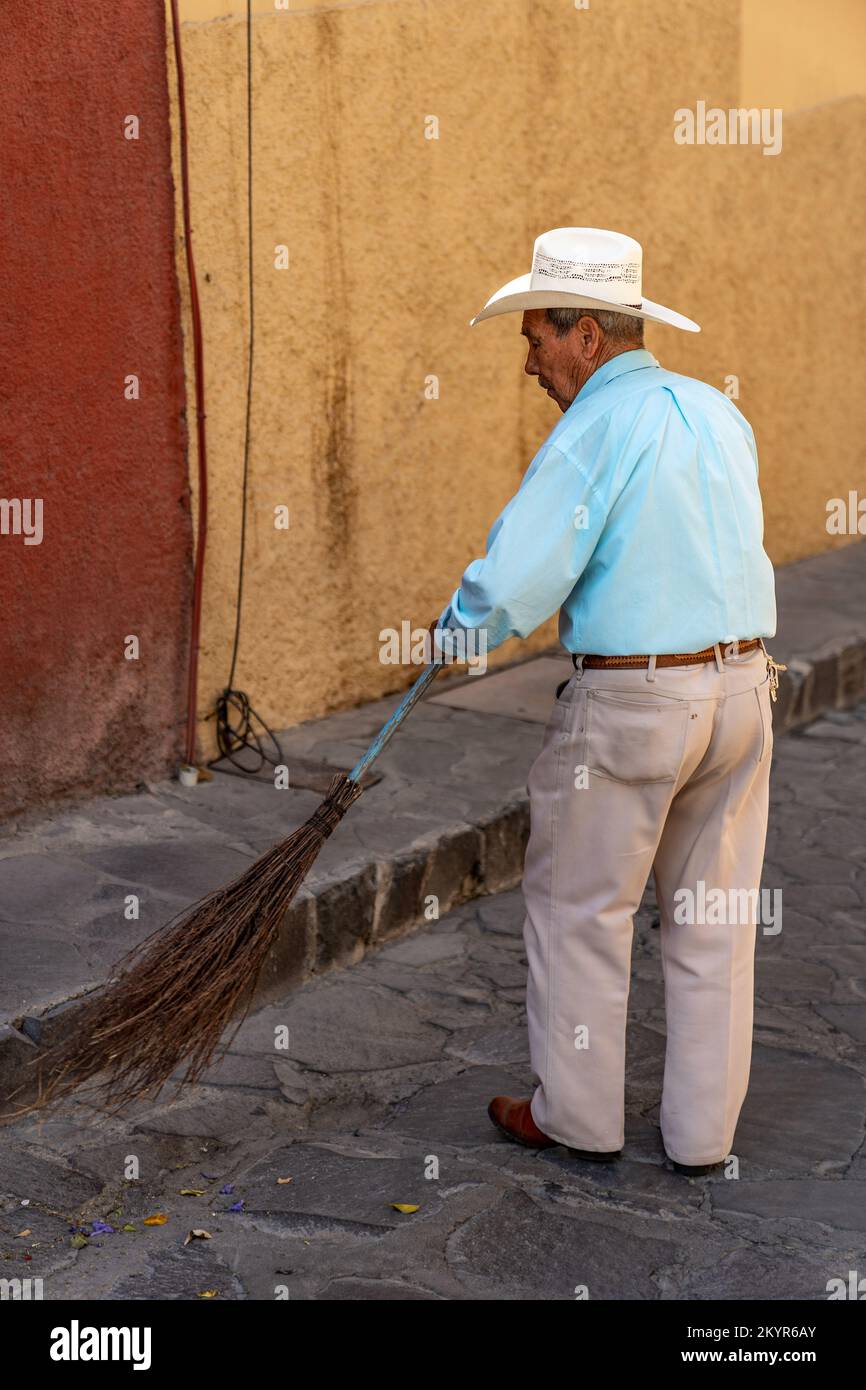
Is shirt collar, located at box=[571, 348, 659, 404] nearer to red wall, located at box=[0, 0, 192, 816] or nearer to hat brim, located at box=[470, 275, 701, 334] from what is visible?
hat brim, located at box=[470, 275, 701, 334]

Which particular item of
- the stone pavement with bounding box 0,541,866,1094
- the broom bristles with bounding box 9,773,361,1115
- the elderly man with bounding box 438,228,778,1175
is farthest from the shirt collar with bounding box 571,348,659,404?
the stone pavement with bounding box 0,541,866,1094

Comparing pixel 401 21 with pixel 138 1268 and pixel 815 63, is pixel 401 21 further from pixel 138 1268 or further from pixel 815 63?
pixel 138 1268

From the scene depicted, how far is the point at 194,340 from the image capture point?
522 centimetres

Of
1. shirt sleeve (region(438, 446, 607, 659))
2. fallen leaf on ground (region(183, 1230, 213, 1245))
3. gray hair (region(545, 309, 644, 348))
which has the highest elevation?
gray hair (region(545, 309, 644, 348))

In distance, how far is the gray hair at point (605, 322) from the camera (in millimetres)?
3322

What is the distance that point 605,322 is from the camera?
3.32m

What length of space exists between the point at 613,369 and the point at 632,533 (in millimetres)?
354

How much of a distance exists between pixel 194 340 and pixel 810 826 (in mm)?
2518

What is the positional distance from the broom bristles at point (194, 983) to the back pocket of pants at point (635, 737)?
555mm

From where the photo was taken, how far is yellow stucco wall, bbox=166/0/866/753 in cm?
546

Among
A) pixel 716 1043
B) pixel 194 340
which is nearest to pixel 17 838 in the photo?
pixel 194 340

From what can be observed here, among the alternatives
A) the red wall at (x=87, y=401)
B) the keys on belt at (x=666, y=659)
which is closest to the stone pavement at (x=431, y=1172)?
the red wall at (x=87, y=401)

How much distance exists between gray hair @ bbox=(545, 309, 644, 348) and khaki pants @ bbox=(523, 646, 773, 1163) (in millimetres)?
648

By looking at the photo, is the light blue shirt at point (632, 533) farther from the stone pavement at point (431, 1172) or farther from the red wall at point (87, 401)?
the red wall at point (87, 401)
